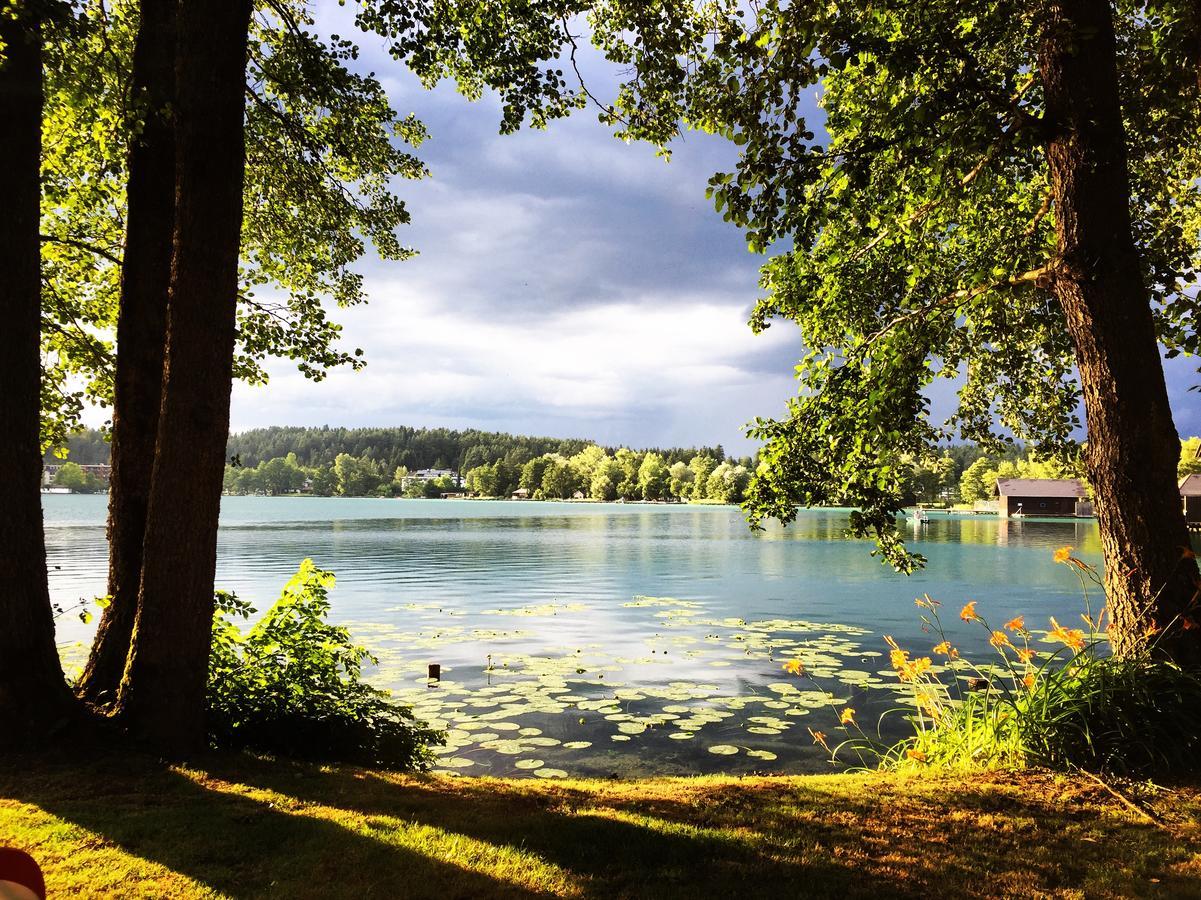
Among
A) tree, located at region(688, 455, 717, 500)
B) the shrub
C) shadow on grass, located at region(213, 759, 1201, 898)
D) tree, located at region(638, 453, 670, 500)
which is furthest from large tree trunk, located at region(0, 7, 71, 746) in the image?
tree, located at region(638, 453, 670, 500)

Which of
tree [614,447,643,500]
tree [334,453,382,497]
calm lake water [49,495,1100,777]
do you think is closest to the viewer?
calm lake water [49,495,1100,777]

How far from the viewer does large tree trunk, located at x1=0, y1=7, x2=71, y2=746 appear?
5.06 meters

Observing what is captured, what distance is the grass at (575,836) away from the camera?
11.2ft

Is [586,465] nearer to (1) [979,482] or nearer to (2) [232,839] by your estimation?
(1) [979,482]

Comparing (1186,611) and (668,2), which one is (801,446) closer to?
(1186,611)

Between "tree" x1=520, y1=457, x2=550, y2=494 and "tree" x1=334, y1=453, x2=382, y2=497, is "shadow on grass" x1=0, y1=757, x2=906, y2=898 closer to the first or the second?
"tree" x1=520, y1=457, x2=550, y2=494

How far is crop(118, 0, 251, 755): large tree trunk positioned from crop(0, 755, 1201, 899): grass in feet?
1.90

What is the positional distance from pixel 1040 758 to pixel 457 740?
6.16 metres

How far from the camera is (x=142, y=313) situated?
6.18 m

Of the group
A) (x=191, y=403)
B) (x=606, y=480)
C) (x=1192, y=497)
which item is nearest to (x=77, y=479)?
(x=606, y=480)

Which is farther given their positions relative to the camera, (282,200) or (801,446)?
(282,200)

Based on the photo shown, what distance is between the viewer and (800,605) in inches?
816

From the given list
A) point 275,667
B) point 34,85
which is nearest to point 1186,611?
point 275,667

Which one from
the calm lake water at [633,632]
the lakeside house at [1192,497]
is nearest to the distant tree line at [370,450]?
the lakeside house at [1192,497]
